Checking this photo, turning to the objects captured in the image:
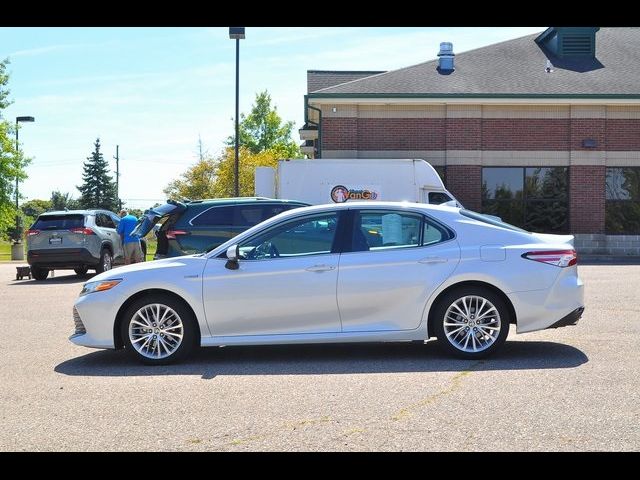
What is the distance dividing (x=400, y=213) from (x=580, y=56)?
23.8 metres

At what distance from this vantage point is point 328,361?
8.29 metres

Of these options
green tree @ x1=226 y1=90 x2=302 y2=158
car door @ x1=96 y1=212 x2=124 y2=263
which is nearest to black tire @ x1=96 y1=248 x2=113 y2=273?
car door @ x1=96 y1=212 x2=124 y2=263

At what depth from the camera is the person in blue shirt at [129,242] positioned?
19.1 metres

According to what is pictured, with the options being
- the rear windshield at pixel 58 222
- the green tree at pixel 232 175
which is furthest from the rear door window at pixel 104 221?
the green tree at pixel 232 175

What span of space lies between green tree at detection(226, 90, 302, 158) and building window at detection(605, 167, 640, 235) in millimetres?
45375

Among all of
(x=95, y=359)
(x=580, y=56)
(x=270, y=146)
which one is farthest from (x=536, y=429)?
(x=270, y=146)

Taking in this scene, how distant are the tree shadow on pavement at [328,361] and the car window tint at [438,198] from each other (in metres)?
12.7

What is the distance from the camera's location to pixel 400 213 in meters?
8.52

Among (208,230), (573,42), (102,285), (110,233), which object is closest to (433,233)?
(102,285)

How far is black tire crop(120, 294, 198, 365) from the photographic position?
8.20 metres

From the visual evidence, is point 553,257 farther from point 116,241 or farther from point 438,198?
point 116,241

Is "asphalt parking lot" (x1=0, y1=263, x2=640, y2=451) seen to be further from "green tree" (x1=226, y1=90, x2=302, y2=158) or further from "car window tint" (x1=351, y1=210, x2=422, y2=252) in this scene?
"green tree" (x1=226, y1=90, x2=302, y2=158)

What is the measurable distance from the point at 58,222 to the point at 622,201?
59.6 feet
